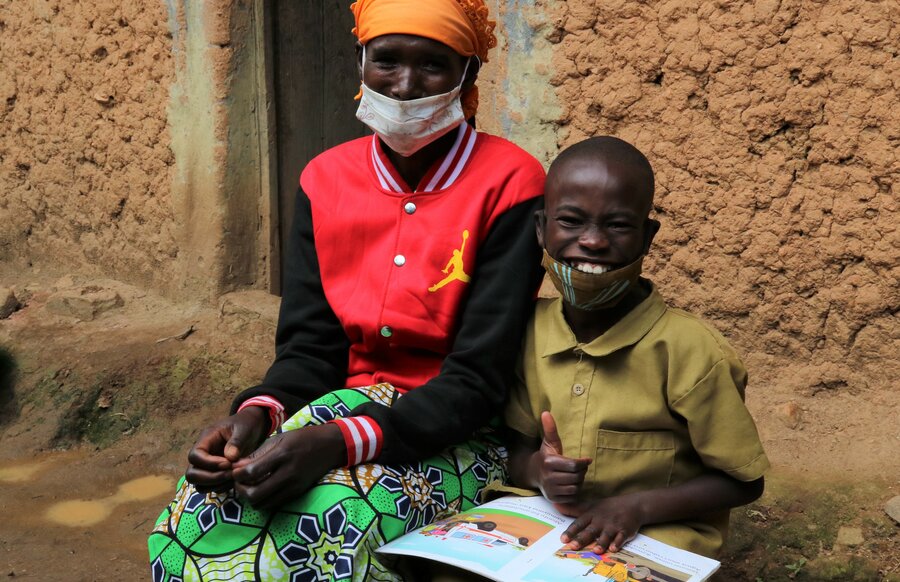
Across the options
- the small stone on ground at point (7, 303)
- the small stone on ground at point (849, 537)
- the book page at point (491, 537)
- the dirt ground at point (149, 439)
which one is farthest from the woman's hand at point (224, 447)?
the small stone on ground at point (7, 303)

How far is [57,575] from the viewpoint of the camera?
3240mm

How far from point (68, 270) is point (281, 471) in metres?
3.82

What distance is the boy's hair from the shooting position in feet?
6.54

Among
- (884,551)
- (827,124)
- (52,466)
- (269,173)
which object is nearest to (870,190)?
(827,124)

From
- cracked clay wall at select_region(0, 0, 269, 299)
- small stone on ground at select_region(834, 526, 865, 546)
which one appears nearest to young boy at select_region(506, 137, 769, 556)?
small stone on ground at select_region(834, 526, 865, 546)

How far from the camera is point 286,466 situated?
186cm

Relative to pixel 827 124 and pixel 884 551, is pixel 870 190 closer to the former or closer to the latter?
pixel 827 124

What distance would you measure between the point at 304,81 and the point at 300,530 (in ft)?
10.5

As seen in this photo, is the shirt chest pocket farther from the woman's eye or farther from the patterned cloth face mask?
the woman's eye

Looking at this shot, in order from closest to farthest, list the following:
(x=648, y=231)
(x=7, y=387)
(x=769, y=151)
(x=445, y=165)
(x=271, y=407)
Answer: (x=648, y=231), (x=271, y=407), (x=445, y=165), (x=769, y=151), (x=7, y=387)

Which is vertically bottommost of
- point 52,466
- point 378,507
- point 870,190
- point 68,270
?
point 52,466

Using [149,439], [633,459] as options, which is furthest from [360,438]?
[149,439]

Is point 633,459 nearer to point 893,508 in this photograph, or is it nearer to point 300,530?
point 300,530

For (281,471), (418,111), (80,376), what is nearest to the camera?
(281,471)
